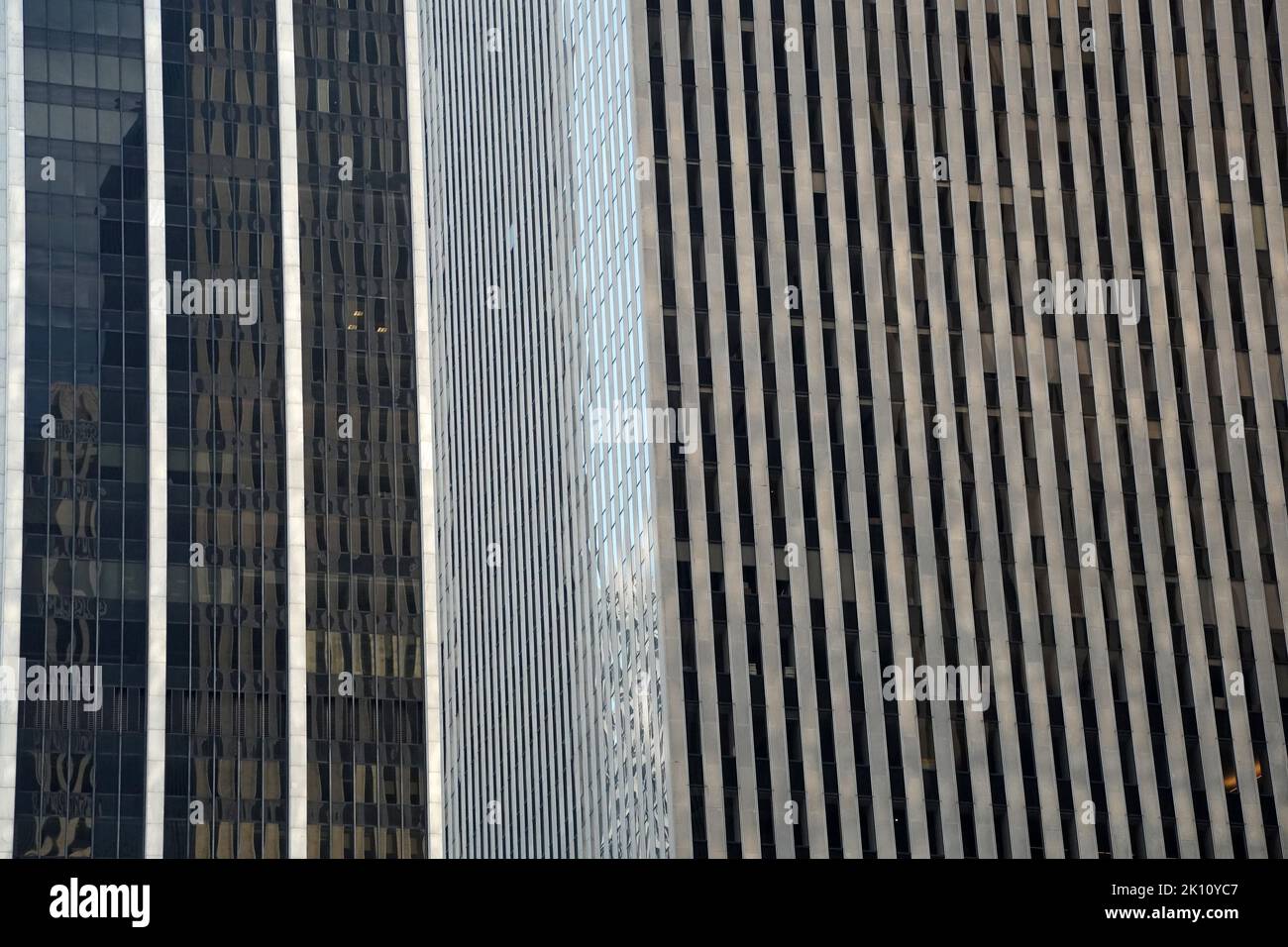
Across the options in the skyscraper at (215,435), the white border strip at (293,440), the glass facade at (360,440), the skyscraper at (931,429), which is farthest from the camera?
the glass facade at (360,440)

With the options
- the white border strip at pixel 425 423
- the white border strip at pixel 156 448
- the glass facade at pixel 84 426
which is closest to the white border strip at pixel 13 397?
the glass facade at pixel 84 426

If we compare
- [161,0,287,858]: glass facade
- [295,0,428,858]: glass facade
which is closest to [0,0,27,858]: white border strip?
[161,0,287,858]: glass facade

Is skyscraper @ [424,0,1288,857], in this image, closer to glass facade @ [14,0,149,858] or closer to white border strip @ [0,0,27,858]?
glass facade @ [14,0,149,858]

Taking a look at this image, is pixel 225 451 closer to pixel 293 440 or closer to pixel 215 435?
pixel 215 435

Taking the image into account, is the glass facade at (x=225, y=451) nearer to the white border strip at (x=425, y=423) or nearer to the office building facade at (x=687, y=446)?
the office building facade at (x=687, y=446)

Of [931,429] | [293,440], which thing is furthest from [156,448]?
[931,429]
